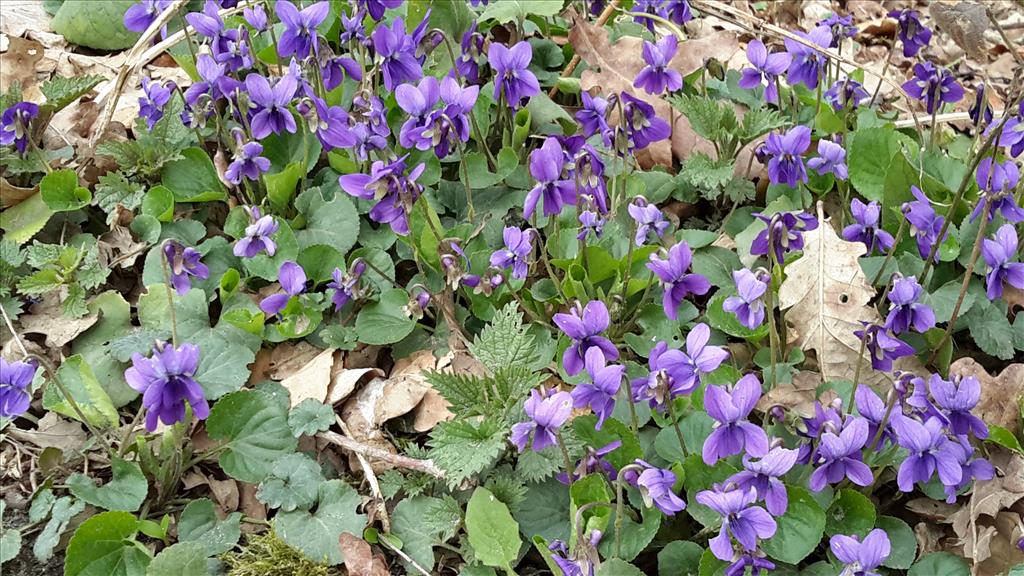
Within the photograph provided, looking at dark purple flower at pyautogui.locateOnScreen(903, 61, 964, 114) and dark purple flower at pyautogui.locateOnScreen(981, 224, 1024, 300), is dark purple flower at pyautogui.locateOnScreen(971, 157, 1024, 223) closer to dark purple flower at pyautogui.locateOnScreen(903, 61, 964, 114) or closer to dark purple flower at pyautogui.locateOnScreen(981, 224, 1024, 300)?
dark purple flower at pyautogui.locateOnScreen(981, 224, 1024, 300)

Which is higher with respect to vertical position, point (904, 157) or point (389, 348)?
point (904, 157)

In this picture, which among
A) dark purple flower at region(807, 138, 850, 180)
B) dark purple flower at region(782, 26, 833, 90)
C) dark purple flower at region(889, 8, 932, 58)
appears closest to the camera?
dark purple flower at region(807, 138, 850, 180)

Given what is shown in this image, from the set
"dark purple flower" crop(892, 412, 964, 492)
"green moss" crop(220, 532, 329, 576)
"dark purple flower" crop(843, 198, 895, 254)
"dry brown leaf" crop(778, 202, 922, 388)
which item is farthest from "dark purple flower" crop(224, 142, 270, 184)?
"dark purple flower" crop(892, 412, 964, 492)

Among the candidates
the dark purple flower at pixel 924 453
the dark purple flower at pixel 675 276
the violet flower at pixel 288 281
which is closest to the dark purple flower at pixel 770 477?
the dark purple flower at pixel 924 453

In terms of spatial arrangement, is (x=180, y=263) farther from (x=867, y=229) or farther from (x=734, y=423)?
(x=867, y=229)

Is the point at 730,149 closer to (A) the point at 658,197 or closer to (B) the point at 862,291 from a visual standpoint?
(A) the point at 658,197

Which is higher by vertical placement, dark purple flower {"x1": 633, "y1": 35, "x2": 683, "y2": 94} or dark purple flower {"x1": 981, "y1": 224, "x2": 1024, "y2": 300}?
dark purple flower {"x1": 633, "y1": 35, "x2": 683, "y2": 94}

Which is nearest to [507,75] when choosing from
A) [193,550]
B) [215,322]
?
[215,322]
